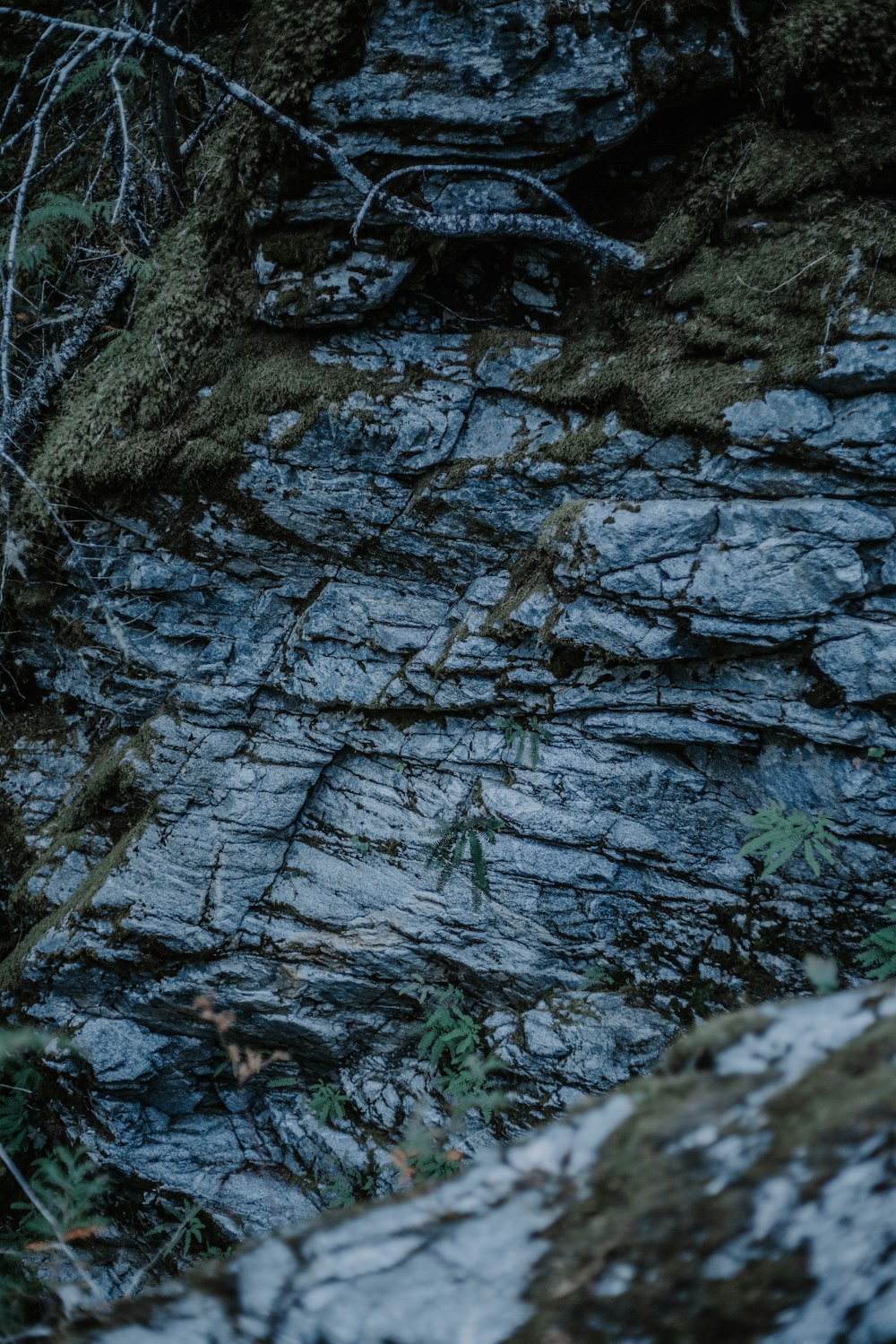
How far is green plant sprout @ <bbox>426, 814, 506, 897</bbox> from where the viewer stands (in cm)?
521

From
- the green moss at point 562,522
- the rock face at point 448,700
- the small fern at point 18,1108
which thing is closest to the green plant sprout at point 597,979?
the rock face at point 448,700

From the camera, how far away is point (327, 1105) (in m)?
5.47

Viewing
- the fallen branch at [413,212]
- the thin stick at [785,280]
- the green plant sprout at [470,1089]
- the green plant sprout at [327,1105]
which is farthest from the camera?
the green plant sprout at [327,1105]

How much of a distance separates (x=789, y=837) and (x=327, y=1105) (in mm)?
4156

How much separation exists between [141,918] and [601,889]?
12.0 ft

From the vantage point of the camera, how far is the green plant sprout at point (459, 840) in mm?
5215

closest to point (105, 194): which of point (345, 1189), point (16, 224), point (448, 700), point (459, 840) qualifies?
point (16, 224)

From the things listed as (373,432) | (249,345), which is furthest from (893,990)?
(249,345)

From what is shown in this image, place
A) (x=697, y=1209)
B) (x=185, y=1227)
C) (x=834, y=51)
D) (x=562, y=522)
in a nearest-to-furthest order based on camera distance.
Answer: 1. (x=697, y=1209)
2. (x=834, y=51)
3. (x=562, y=522)
4. (x=185, y=1227)

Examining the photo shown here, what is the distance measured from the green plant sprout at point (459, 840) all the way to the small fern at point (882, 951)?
2.52m

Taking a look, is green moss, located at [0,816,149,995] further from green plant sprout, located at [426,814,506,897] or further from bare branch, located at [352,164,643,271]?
bare branch, located at [352,164,643,271]

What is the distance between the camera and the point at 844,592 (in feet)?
13.6

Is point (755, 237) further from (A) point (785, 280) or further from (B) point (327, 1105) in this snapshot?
(B) point (327, 1105)

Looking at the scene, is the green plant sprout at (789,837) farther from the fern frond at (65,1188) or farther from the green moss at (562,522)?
the fern frond at (65,1188)
